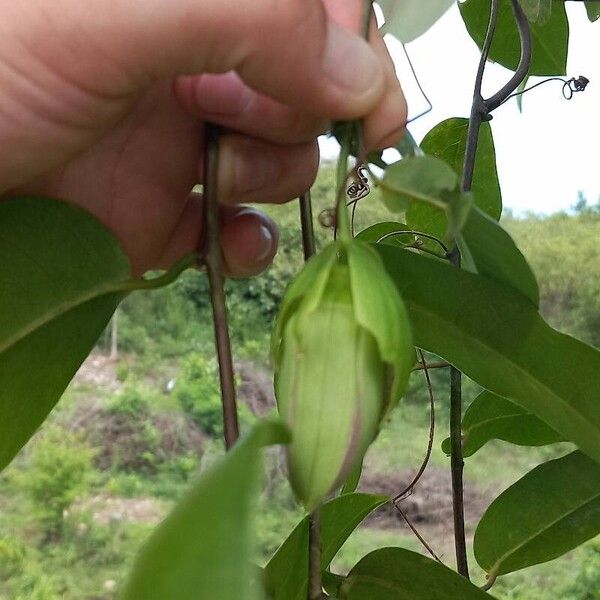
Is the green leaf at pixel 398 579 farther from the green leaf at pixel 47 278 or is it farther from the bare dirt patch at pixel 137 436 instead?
the bare dirt patch at pixel 137 436

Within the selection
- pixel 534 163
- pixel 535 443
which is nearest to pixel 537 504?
pixel 535 443

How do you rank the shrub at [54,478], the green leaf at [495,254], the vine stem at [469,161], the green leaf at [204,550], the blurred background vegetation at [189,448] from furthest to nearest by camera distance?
the shrub at [54,478] < the blurred background vegetation at [189,448] < the vine stem at [469,161] < the green leaf at [495,254] < the green leaf at [204,550]

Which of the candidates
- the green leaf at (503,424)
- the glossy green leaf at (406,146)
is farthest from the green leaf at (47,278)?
the green leaf at (503,424)

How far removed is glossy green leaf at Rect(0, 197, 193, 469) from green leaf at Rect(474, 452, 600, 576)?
0.21m

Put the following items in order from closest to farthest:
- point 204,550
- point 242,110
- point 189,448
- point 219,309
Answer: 1. point 204,550
2. point 219,309
3. point 242,110
4. point 189,448

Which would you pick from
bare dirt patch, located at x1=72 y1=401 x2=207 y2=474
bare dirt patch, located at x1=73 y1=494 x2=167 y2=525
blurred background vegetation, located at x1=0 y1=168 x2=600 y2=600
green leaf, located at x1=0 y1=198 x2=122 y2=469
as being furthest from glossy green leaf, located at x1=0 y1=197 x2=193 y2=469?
bare dirt patch, located at x1=72 y1=401 x2=207 y2=474

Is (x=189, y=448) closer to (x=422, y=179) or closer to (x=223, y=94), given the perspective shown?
(x=223, y=94)

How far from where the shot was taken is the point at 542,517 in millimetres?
363

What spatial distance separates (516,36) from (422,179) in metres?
0.29

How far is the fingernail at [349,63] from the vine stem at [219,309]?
0.17 feet

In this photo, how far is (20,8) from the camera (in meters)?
0.24

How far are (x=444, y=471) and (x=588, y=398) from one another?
1.66 meters

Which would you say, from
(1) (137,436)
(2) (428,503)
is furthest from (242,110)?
(1) (137,436)

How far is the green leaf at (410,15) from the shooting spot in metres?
0.34
